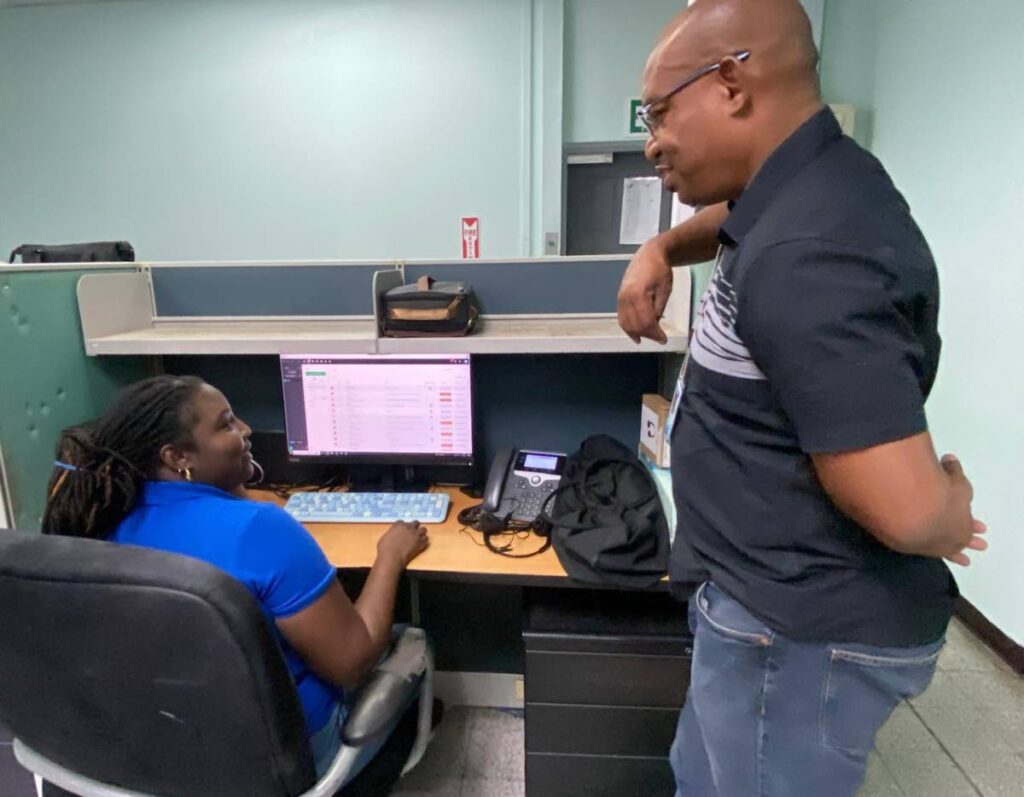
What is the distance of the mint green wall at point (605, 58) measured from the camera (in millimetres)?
3363

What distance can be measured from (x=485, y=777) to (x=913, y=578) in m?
1.29

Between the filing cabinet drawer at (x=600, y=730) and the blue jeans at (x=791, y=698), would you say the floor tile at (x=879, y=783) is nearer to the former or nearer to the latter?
the filing cabinet drawer at (x=600, y=730)

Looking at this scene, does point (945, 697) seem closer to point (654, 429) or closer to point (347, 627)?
point (654, 429)

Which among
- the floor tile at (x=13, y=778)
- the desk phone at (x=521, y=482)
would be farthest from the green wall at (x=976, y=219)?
the floor tile at (x=13, y=778)

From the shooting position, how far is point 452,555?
4.21ft

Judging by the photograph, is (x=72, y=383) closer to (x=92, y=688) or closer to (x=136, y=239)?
(x=92, y=688)

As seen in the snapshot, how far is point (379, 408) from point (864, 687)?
1.17 metres

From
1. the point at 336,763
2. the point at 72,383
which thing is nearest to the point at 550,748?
the point at 336,763

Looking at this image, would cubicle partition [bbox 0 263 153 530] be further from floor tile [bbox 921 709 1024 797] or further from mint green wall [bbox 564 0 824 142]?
mint green wall [bbox 564 0 824 142]

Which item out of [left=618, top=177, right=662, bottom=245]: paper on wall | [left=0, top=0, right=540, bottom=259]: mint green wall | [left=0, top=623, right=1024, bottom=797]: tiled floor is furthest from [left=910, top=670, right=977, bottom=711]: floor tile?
[left=0, top=0, right=540, bottom=259]: mint green wall

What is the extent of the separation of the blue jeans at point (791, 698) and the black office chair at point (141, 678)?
1.90 feet

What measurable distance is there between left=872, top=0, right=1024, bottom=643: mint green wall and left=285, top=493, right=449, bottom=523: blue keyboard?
6.23 ft

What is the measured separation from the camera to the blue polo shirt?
850mm

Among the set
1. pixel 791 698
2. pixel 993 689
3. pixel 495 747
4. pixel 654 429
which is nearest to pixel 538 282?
pixel 654 429
